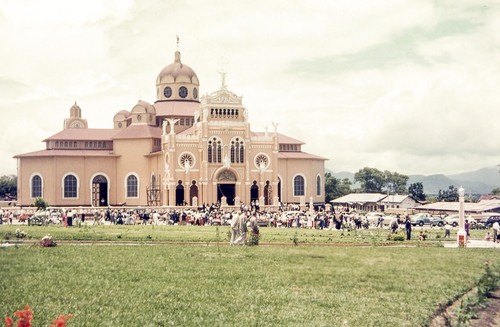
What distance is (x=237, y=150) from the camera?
72438mm

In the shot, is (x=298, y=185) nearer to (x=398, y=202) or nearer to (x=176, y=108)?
(x=176, y=108)

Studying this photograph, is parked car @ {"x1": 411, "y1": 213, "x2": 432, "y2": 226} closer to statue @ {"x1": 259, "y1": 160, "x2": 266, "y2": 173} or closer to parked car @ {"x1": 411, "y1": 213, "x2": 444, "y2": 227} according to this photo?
parked car @ {"x1": 411, "y1": 213, "x2": 444, "y2": 227}

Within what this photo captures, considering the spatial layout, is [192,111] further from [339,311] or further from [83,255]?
[339,311]

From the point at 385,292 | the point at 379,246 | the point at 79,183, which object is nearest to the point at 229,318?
the point at 385,292

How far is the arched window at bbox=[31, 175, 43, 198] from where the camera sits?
7656cm

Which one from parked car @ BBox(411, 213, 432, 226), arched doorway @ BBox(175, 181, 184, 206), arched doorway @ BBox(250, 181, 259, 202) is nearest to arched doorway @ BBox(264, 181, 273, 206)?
arched doorway @ BBox(250, 181, 259, 202)

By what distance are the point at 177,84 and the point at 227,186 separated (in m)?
19.7

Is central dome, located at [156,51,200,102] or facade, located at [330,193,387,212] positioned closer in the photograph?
central dome, located at [156,51,200,102]

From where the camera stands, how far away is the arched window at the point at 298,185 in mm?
81438

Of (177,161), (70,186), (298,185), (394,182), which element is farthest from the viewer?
(394,182)

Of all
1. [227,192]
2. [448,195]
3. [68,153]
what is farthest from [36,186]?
[448,195]

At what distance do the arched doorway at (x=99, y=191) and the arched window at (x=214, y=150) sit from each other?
1473 cm

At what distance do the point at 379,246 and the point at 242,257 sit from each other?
9232 mm

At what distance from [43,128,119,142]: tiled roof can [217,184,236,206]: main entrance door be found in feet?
57.2
